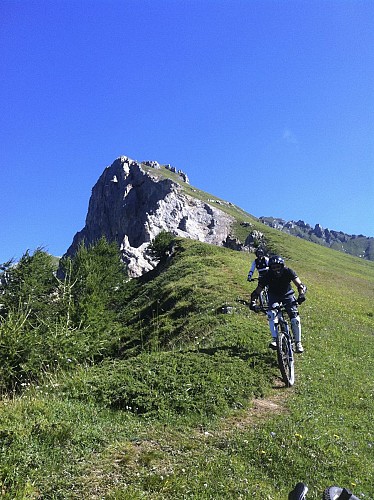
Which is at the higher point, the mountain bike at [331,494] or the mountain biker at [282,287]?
the mountain biker at [282,287]

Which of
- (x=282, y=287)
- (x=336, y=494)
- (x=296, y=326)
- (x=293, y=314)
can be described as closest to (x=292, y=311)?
(x=293, y=314)

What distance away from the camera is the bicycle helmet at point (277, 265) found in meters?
12.8

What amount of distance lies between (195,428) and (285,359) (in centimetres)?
446

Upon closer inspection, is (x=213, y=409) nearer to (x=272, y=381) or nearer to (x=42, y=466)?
(x=272, y=381)

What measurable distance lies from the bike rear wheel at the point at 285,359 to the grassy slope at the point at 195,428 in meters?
0.35

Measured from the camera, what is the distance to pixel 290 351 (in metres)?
11.8

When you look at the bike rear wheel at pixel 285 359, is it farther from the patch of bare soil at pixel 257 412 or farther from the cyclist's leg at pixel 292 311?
the cyclist's leg at pixel 292 311

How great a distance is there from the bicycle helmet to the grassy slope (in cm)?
317

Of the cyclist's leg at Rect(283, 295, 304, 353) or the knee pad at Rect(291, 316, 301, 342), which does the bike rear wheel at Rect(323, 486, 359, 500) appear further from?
the knee pad at Rect(291, 316, 301, 342)

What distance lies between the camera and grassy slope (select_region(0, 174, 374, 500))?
6.08m

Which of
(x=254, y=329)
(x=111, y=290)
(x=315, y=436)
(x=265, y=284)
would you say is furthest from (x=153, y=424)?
(x=111, y=290)

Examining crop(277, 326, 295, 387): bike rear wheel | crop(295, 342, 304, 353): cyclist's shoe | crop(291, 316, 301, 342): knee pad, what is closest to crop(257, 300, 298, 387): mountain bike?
crop(277, 326, 295, 387): bike rear wheel

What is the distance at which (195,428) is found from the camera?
27.5ft

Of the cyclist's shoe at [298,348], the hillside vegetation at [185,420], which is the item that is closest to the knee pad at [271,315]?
the hillside vegetation at [185,420]
